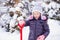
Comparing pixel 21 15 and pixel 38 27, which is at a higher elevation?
pixel 21 15

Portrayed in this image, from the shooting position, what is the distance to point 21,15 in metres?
1.71

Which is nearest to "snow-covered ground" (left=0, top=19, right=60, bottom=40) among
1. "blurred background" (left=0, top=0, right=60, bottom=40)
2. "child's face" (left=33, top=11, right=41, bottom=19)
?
"blurred background" (left=0, top=0, right=60, bottom=40)

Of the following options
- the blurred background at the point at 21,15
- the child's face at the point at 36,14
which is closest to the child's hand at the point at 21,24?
the blurred background at the point at 21,15

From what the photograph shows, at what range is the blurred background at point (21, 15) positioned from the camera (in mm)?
1679

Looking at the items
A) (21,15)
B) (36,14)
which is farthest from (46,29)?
Result: (21,15)

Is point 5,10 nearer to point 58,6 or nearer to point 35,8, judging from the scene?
point 35,8

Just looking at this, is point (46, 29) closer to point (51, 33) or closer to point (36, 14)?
point (51, 33)

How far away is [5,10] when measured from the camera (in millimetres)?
1721

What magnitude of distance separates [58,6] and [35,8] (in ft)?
0.75

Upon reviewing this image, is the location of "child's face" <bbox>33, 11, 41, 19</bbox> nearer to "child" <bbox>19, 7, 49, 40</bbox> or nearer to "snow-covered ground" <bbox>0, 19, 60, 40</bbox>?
"child" <bbox>19, 7, 49, 40</bbox>

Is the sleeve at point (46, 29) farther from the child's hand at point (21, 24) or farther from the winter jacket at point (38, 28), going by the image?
the child's hand at point (21, 24)

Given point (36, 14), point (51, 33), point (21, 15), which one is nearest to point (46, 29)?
point (51, 33)

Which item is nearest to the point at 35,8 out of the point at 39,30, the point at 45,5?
the point at 45,5

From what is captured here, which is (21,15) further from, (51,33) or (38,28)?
(51,33)
